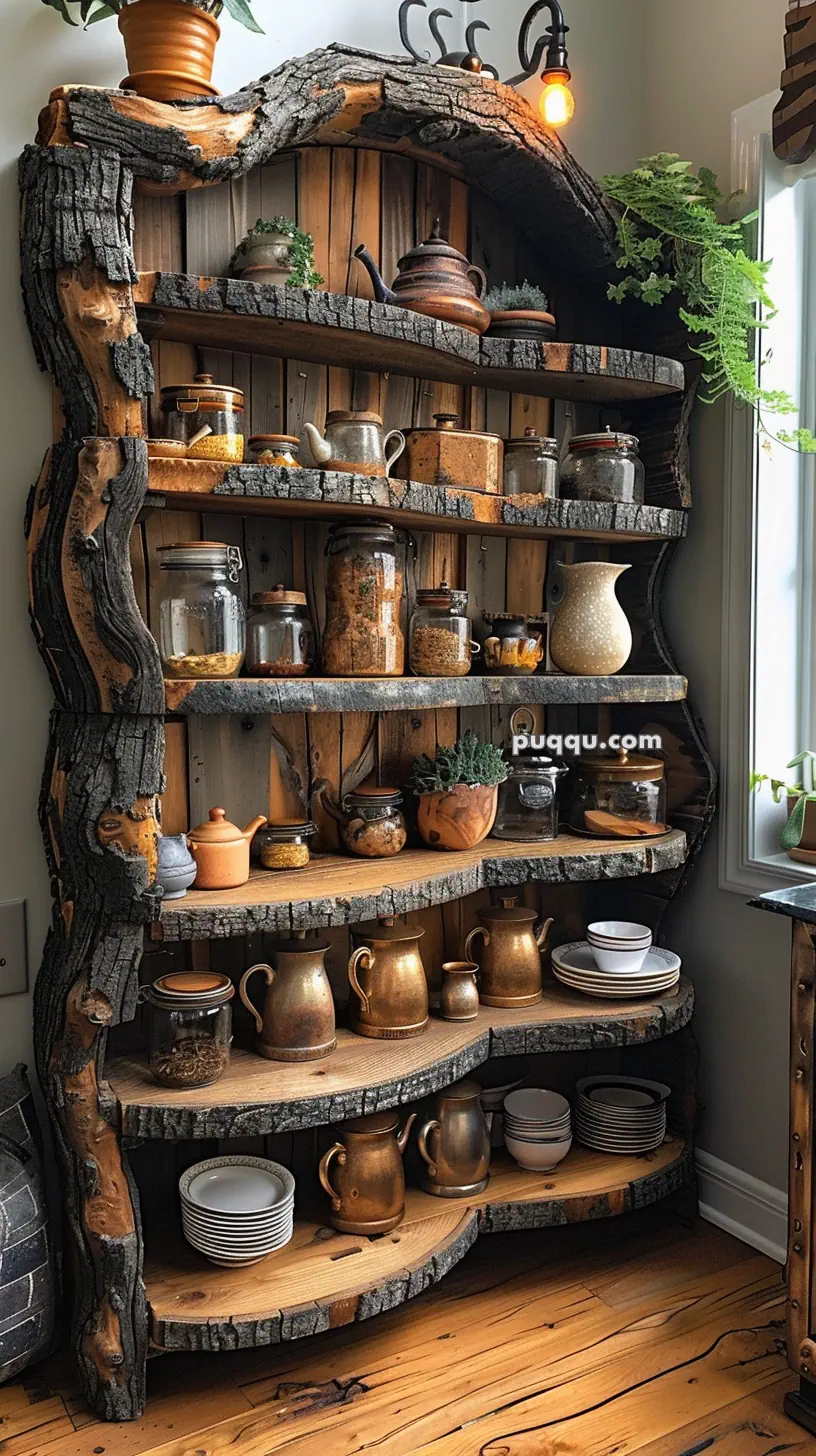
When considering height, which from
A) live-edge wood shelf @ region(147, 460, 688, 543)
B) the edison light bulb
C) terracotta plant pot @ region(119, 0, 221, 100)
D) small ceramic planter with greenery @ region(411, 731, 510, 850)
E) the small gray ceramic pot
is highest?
the edison light bulb

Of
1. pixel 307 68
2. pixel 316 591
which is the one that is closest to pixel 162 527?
pixel 316 591

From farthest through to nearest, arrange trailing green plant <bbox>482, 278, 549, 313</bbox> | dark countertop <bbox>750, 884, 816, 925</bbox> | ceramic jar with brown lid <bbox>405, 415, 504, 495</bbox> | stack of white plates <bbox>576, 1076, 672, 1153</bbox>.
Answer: stack of white plates <bbox>576, 1076, 672, 1153</bbox>
trailing green plant <bbox>482, 278, 549, 313</bbox>
ceramic jar with brown lid <bbox>405, 415, 504, 495</bbox>
dark countertop <bbox>750, 884, 816, 925</bbox>

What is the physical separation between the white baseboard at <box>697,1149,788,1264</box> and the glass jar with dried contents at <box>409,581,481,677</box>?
1.16m

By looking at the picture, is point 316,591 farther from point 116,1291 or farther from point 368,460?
point 116,1291

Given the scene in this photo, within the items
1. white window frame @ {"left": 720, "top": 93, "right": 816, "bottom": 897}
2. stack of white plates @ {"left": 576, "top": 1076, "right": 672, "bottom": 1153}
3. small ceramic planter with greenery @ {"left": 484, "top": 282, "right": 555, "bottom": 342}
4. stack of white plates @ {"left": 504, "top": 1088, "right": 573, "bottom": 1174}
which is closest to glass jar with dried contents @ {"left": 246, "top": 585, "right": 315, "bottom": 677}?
small ceramic planter with greenery @ {"left": 484, "top": 282, "right": 555, "bottom": 342}

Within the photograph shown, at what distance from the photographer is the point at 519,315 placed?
2.07 m

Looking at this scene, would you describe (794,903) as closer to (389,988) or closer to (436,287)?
(389,988)

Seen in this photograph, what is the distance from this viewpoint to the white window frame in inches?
83.8

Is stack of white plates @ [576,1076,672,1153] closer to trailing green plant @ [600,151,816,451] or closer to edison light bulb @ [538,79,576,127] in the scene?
trailing green plant @ [600,151,816,451]

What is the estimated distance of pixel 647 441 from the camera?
90.8 inches

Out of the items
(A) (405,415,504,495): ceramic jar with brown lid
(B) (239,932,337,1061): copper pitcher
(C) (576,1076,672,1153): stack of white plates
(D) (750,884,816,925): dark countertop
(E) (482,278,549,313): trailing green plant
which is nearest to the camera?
(D) (750,884,816,925): dark countertop

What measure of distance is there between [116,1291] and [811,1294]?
104 cm

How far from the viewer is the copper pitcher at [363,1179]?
1906 mm

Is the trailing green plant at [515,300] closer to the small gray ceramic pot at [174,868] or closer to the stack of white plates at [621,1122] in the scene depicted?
the small gray ceramic pot at [174,868]
